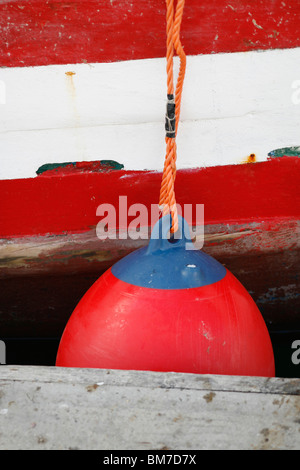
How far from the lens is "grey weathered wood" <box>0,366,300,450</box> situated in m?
1.01

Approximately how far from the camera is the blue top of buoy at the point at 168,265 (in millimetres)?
1274

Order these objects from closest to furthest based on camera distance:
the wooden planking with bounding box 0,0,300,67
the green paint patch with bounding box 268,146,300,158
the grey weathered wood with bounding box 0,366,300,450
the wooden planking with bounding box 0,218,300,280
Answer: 1. the grey weathered wood with bounding box 0,366,300,450
2. the wooden planking with bounding box 0,0,300,67
3. the green paint patch with bounding box 268,146,300,158
4. the wooden planking with bounding box 0,218,300,280

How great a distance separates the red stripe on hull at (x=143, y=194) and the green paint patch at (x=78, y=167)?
0.02 metres

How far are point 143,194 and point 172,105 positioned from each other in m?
0.37

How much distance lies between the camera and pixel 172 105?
1.31 m

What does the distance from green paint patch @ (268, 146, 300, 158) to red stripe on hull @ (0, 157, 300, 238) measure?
14mm

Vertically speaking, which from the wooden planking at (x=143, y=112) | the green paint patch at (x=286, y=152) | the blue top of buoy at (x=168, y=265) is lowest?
the blue top of buoy at (x=168, y=265)

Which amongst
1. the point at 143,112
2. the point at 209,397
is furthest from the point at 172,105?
the point at 209,397
